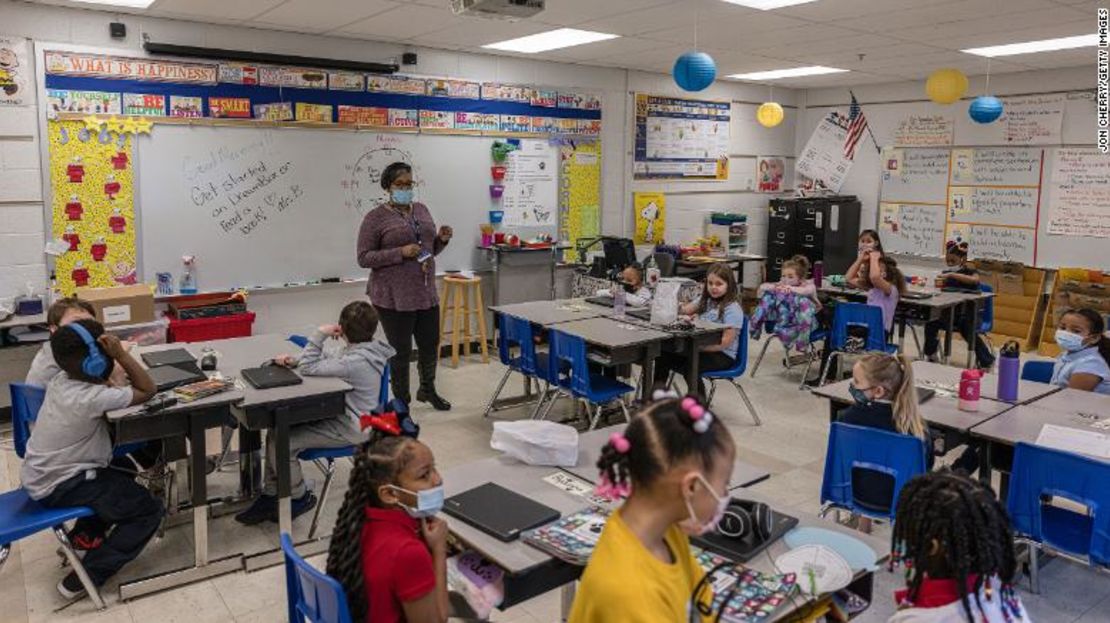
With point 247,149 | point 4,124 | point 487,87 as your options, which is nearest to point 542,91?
point 487,87

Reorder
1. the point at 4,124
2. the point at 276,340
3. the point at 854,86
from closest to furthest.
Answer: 1. the point at 276,340
2. the point at 4,124
3. the point at 854,86

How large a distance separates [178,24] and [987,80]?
7740mm

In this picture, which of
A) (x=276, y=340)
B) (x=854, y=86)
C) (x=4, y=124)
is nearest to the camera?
(x=276, y=340)

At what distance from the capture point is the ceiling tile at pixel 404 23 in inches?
222

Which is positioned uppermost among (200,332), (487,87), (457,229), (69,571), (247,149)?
(487,87)

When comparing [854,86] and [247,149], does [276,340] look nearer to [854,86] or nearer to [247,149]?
[247,149]

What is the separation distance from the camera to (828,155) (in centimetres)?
1049

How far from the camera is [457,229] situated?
766cm

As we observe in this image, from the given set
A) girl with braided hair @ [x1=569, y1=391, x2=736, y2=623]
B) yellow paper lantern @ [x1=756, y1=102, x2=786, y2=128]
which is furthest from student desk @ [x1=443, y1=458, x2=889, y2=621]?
yellow paper lantern @ [x1=756, y1=102, x2=786, y2=128]

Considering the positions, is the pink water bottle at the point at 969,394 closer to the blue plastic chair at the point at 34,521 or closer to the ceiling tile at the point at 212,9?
the blue plastic chair at the point at 34,521

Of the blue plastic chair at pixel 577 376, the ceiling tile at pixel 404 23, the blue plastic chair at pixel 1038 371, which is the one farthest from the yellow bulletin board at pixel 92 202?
the blue plastic chair at pixel 1038 371

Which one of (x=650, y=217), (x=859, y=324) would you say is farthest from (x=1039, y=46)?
(x=650, y=217)

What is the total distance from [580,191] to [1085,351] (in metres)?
5.09

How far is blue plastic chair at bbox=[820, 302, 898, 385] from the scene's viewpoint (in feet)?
20.8
